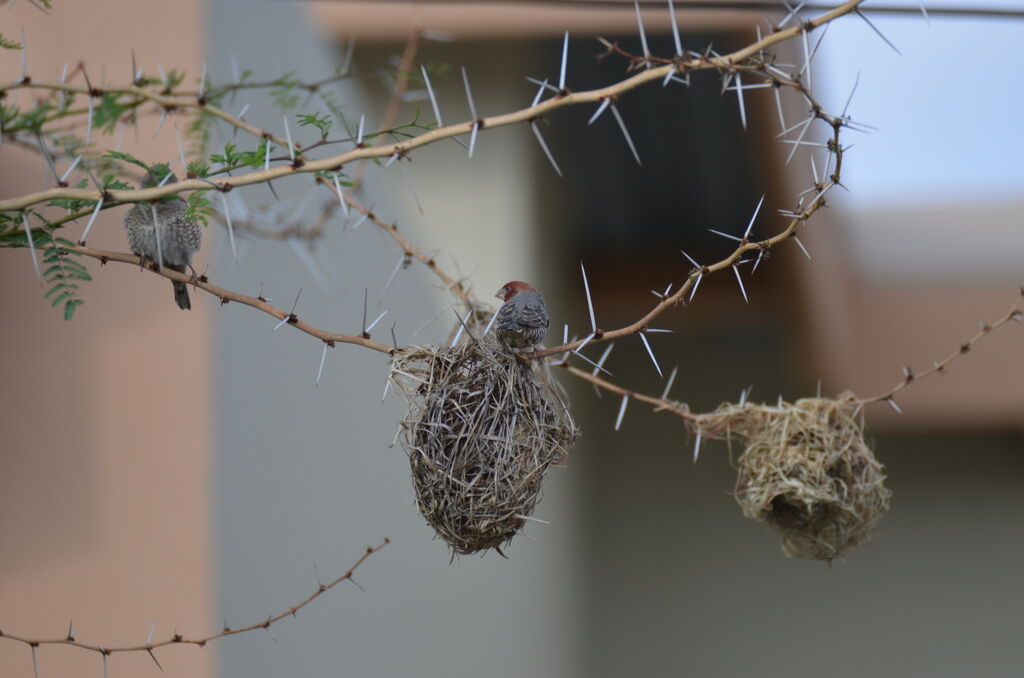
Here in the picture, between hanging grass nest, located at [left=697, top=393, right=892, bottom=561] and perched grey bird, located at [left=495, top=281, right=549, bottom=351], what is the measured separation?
18.0 inches

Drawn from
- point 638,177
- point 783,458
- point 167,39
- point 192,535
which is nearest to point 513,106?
point 638,177

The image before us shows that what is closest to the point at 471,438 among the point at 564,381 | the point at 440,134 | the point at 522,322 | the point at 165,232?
the point at 522,322

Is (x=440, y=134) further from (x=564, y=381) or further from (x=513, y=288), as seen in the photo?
(x=564, y=381)

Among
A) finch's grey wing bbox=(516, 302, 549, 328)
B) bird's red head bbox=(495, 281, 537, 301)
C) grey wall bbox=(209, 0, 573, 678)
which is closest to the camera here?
finch's grey wing bbox=(516, 302, 549, 328)

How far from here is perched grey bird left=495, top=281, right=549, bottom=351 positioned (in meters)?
1.27

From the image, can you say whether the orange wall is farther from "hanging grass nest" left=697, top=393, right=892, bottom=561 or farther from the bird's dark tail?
"hanging grass nest" left=697, top=393, right=892, bottom=561

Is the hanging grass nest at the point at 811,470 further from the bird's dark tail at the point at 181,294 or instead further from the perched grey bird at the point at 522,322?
the bird's dark tail at the point at 181,294

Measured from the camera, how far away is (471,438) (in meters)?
1.28

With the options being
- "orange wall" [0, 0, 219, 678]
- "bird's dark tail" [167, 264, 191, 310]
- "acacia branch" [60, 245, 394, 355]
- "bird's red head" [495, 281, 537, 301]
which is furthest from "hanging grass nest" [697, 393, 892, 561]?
"orange wall" [0, 0, 219, 678]

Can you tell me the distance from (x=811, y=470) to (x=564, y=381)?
3.01 metres

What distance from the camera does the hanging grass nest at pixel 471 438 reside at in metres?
1.28

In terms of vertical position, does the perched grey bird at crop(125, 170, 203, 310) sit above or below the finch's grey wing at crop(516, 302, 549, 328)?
above

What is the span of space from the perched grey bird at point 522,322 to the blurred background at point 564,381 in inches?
9.2

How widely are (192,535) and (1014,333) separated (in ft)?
9.38
